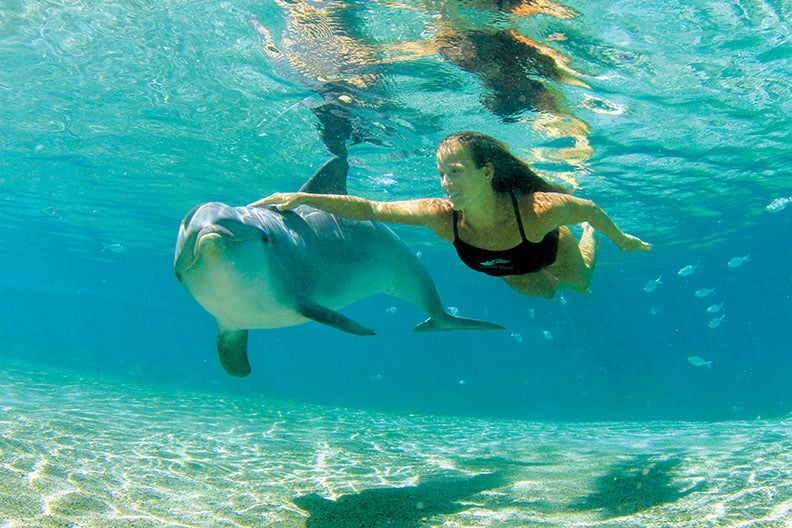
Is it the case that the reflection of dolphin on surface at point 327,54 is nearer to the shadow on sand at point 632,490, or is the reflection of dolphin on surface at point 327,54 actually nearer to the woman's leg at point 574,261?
the woman's leg at point 574,261

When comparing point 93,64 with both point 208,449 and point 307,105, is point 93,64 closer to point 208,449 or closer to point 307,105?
point 307,105

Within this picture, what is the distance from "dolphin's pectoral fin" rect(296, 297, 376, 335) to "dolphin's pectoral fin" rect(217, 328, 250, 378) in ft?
4.31

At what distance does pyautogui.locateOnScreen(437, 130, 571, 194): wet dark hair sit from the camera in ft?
13.9

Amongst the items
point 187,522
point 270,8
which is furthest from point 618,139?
point 187,522

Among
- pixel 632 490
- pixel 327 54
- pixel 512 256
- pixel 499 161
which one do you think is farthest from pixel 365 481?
pixel 327 54

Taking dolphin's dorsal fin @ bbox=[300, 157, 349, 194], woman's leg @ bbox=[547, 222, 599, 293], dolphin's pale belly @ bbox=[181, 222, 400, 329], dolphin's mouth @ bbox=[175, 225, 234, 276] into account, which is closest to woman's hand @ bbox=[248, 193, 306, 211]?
dolphin's pale belly @ bbox=[181, 222, 400, 329]

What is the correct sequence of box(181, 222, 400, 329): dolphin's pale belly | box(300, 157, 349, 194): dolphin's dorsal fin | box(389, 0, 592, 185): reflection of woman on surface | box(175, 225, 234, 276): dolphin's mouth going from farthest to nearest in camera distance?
box(389, 0, 592, 185): reflection of woman on surface, box(300, 157, 349, 194): dolphin's dorsal fin, box(181, 222, 400, 329): dolphin's pale belly, box(175, 225, 234, 276): dolphin's mouth

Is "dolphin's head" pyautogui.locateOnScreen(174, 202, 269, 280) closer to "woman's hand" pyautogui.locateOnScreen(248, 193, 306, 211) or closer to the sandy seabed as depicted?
"woman's hand" pyautogui.locateOnScreen(248, 193, 306, 211)

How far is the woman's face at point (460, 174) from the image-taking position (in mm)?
4156

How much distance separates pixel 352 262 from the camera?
6.32 m

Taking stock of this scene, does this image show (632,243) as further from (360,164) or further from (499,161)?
(360,164)

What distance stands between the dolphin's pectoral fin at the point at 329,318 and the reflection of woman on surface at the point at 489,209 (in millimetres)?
965

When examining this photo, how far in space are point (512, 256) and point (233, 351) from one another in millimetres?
3474

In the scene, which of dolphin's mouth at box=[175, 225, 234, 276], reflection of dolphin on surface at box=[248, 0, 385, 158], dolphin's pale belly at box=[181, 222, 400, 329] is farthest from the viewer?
reflection of dolphin on surface at box=[248, 0, 385, 158]
